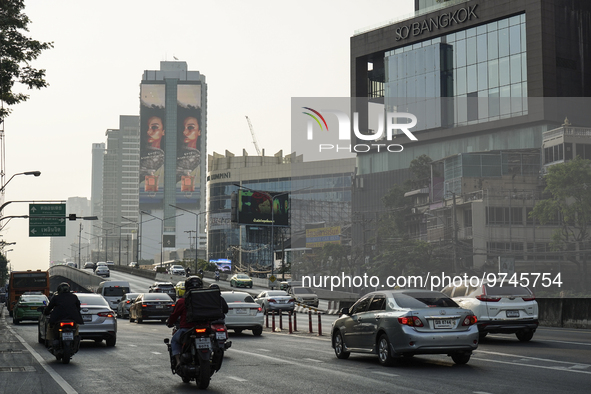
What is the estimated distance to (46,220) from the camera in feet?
179

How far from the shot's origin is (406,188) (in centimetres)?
8806

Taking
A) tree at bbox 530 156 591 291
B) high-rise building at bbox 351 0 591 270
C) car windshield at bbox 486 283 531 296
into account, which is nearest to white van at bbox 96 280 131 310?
car windshield at bbox 486 283 531 296

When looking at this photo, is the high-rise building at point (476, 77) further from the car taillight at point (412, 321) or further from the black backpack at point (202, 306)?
the black backpack at point (202, 306)

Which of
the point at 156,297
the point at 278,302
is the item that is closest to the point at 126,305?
the point at 156,297

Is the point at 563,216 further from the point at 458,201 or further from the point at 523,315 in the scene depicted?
the point at 523,315

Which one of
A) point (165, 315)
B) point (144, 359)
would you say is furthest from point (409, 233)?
point (144, 359)

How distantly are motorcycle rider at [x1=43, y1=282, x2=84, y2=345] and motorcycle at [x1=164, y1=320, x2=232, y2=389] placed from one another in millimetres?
5245

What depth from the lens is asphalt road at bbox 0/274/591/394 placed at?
39.3 ft

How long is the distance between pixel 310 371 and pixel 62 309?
5.83 m

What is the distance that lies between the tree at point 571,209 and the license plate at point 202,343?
64776 millimetres

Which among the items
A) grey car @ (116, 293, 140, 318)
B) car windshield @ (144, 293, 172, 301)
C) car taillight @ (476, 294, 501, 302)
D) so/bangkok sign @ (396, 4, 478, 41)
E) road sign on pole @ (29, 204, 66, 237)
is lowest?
grey car @ (116, 293, 140, 318)

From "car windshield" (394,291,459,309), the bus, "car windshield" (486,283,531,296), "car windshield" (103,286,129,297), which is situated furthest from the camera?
the bus

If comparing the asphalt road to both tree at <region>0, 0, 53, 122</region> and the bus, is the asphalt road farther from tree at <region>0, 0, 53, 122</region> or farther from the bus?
the bus

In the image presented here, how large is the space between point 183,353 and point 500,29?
74.9m
